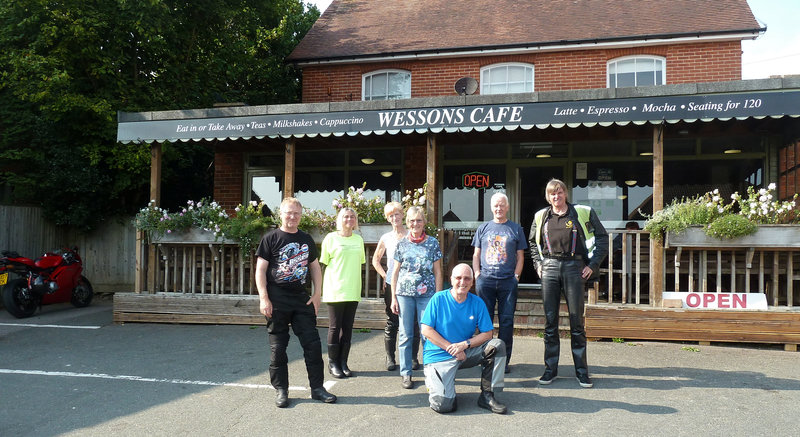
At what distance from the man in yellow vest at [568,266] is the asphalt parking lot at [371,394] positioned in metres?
0.29

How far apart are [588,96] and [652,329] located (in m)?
2.95

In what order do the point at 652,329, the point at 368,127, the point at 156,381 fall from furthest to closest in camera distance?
the point at 368,127 → the point at 652,329 → the point at 156,381

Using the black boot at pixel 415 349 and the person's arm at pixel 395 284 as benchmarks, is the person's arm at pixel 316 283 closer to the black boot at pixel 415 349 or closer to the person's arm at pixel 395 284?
the person's arm at pixel 395 284

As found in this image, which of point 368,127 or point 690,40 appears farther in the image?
point 690,40

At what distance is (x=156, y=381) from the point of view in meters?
5.16

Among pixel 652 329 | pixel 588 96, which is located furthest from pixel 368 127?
pixel 652 329

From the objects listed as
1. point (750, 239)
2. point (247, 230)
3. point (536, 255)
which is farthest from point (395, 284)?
point (750, 239)

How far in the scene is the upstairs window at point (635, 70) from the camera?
1074 cm

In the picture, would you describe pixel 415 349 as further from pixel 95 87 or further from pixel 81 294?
pixel 95 87

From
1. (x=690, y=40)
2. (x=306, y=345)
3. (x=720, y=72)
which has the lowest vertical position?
(x=306, y=345)

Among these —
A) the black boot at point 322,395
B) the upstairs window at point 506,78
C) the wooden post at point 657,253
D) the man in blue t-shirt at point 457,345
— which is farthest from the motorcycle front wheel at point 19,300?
the wooden post at point 657,253

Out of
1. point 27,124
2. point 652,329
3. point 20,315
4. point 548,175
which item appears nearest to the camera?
point 652,329

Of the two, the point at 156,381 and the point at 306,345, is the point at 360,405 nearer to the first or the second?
the point at 306,345

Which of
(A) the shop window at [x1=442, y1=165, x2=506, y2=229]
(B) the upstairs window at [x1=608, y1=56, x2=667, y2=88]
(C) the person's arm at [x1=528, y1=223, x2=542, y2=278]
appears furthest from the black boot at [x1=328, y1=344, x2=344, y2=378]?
(B) the upstairs window at [x1=608, y1=56, x2=667, y2=88]
